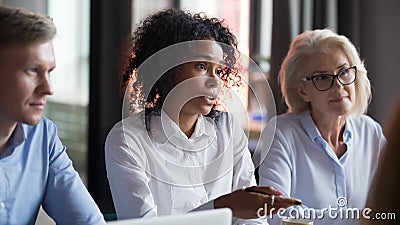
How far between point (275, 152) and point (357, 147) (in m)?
0.33

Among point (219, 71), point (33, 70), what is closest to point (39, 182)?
point (33, 70)

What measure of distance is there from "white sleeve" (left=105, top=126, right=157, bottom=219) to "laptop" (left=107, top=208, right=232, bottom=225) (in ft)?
1.88

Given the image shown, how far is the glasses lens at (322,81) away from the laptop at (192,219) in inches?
44.0

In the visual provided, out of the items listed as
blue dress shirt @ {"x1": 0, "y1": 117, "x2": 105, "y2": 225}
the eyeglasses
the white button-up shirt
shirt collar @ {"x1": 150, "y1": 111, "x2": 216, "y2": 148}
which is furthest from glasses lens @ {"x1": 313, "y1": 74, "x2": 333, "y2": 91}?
blue dress shirt @ {"x1": 0, "y1": 117, "x2": 105, "y2": 225}

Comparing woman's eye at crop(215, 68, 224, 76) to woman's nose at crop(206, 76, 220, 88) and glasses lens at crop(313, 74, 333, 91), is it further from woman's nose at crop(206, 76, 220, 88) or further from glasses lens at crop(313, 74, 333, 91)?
glasses lens at crop(313, 74, 333, 91)

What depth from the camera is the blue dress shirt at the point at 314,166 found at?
6.94ft

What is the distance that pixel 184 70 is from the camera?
1.91 meters

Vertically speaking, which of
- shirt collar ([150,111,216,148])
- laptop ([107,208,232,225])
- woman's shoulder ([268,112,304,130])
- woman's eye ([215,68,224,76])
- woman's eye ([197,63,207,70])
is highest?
woman's eye ([197,63,207,70])

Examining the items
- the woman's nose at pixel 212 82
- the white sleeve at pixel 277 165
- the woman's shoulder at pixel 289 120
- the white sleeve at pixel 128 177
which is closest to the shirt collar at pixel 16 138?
the white sleeve at pixel 128 177

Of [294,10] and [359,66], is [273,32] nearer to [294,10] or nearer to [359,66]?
[294,10]

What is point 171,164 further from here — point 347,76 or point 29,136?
point 347,76

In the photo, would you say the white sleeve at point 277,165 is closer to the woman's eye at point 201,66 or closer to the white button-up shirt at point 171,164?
the white button-up shirt at point 171,164

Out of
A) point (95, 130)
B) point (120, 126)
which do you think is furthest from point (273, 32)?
point (120, 126)

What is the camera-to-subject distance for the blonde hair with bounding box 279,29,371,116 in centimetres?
226
